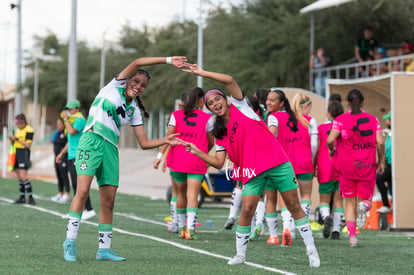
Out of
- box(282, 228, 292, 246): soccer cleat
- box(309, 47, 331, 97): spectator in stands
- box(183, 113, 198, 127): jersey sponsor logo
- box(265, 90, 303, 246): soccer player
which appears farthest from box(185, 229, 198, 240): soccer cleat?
box(309, 47, 331, 97): spectator in stands

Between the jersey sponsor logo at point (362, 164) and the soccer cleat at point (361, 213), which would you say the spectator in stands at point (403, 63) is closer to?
the soccer cleat at point (361, 213)

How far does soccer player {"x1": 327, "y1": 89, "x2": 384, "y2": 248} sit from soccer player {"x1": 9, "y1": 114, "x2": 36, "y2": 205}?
892cm

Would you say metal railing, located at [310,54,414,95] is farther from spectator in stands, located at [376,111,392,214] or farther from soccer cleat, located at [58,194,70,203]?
soccer cleat, located at [58,194,70,203]

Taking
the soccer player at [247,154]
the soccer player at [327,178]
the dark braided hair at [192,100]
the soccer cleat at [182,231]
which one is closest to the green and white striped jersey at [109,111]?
the soccer player at [247,154]

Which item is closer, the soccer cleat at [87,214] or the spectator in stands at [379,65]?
the soccer cleat at [87,214]

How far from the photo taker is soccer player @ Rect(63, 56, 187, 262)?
8.98 meters

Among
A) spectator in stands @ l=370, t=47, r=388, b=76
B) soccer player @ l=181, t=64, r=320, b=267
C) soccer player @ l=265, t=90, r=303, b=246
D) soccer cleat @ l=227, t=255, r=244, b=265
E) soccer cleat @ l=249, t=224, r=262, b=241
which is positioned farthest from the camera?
spectator in stands @ l=370, t=47, r=388, b=76

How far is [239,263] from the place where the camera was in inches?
354

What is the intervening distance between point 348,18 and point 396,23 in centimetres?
163

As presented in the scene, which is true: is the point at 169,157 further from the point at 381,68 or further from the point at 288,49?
the point at 288,49

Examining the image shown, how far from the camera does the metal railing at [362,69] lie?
24567 mm

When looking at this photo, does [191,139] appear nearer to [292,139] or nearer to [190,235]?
[190,235]

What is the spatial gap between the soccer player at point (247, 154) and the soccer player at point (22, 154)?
10536mm

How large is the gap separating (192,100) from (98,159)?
3.28 meters
